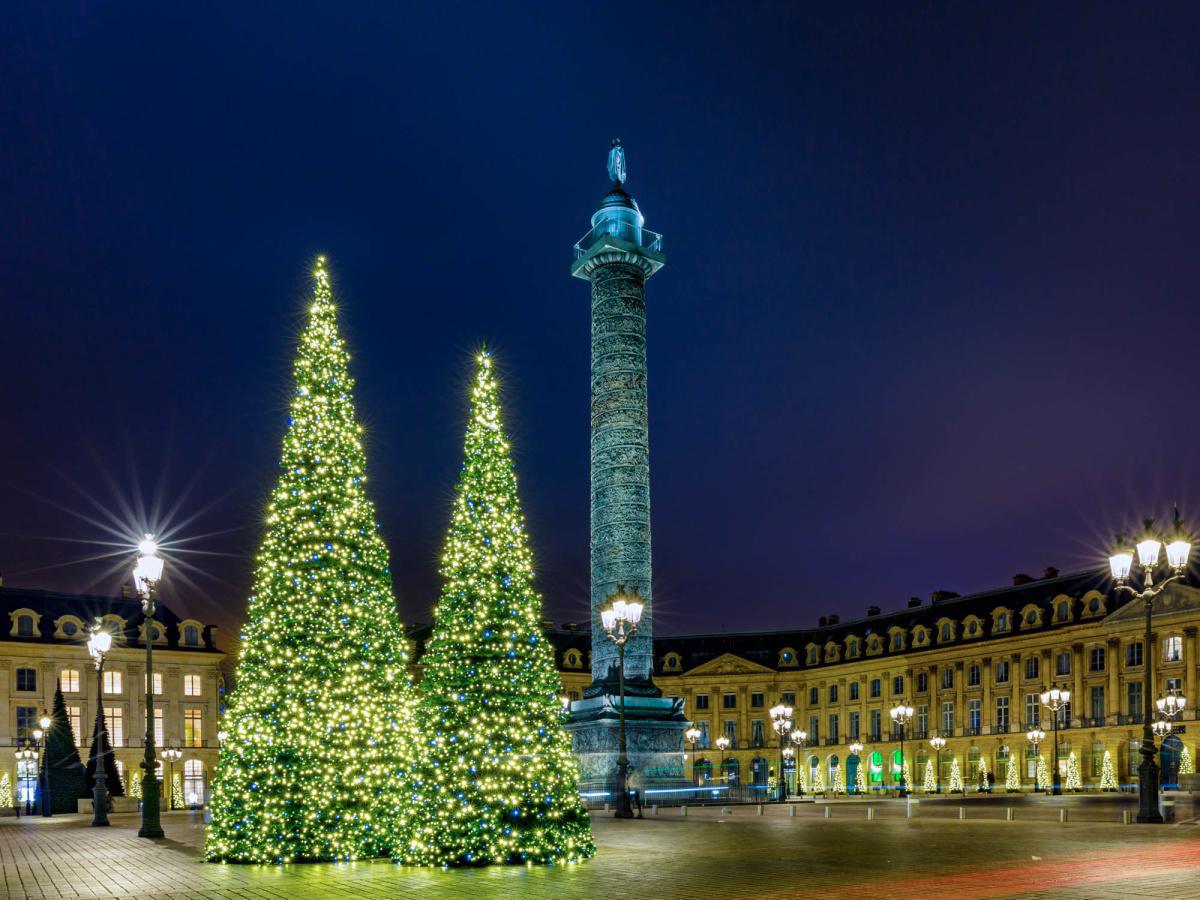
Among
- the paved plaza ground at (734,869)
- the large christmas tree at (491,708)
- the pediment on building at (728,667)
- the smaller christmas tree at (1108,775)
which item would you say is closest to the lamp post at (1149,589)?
the paved plaza ground at (734,869)

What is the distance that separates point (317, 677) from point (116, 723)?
58.0 m

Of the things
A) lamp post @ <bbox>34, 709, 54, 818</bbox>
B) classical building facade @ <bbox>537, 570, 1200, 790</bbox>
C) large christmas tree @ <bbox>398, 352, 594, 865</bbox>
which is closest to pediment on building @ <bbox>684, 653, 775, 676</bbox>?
classical building facade @ <bbox>537, 570, 1200, 790</bbox>

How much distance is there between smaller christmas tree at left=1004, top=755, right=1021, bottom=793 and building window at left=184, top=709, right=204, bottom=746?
48.3m

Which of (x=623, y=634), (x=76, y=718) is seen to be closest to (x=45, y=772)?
(x=623, y=634)

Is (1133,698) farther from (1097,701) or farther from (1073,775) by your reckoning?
(1073,775)

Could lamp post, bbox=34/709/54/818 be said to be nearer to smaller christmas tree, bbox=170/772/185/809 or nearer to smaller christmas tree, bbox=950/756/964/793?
smaller christmas tree, bbox=170/772/185/809

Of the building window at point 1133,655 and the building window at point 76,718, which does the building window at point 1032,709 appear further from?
the building window at point 76,718

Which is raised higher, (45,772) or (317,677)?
(317,677)

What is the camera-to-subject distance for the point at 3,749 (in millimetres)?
63281

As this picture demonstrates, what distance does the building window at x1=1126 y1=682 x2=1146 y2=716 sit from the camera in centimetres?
6078

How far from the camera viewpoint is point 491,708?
15.6 m

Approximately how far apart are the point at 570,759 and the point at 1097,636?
57.1m

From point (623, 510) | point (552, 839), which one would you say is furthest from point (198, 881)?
point (623, 510)

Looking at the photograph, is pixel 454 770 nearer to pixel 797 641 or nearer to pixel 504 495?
pixel 504 495
